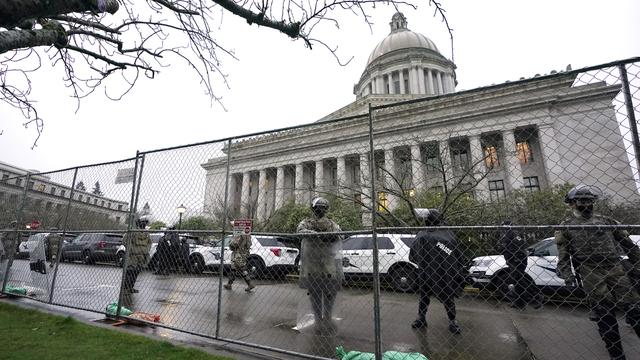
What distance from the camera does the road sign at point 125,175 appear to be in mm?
5432

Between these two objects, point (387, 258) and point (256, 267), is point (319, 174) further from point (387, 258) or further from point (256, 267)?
point (256, 267)

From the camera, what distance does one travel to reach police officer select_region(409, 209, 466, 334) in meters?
5.07

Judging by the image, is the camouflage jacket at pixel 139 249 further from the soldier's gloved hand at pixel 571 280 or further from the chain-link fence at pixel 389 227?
the soldier's gloved hand at pixel 571 280

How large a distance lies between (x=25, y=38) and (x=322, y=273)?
4018mm

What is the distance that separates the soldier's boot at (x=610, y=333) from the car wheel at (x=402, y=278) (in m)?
5.49

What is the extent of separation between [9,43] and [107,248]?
464 inches

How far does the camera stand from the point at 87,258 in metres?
12.9

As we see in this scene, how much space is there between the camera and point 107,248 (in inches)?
503

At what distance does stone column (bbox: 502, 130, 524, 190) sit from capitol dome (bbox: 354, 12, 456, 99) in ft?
166

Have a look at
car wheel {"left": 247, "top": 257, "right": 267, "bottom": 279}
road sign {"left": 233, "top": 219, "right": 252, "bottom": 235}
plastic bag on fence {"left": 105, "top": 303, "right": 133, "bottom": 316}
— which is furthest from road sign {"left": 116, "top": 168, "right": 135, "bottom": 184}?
car wheel {"left": 247, "top": 257, "right": 267, "bottom": 279}

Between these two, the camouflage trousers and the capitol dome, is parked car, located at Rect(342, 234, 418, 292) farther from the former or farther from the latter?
the capitol dome

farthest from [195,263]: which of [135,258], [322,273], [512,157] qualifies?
[512,157]

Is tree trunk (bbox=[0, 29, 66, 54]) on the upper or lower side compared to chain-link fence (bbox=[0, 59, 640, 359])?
upper

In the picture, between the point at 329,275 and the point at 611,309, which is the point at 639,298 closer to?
the point at 611,309
